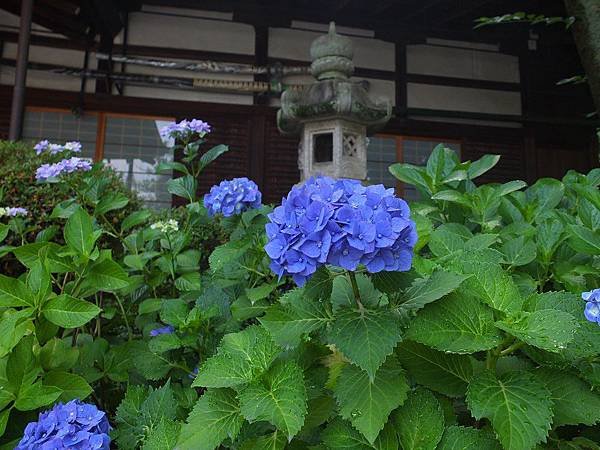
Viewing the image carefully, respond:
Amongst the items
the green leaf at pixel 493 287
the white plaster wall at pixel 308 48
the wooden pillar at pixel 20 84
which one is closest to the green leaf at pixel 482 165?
the green leaf at pixel 493 287

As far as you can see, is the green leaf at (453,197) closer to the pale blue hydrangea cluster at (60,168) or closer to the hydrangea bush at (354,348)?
the hydrangea bush at (354,348)

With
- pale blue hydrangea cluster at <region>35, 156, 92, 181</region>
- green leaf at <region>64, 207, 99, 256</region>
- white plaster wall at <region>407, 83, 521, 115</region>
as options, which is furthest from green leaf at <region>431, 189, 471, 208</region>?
white plaster wall at <region>407, 83, 521, 115</region>

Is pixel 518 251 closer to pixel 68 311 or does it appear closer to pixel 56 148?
pixel 68 311

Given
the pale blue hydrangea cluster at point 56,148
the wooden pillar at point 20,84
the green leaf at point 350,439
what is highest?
the wooden pillar at point 20,84

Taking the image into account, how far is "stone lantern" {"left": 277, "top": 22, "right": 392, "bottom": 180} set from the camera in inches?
128

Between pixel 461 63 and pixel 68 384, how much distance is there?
738 centimetres

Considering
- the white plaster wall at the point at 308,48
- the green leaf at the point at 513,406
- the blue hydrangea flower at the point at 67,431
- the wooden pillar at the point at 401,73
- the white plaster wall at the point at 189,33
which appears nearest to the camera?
the green leaf at the point at 513,406

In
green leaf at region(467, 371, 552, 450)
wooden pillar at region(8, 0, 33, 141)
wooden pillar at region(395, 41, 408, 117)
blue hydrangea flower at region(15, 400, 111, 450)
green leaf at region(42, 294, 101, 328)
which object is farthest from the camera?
wooden pillar at region(395, 41, 408, 117)

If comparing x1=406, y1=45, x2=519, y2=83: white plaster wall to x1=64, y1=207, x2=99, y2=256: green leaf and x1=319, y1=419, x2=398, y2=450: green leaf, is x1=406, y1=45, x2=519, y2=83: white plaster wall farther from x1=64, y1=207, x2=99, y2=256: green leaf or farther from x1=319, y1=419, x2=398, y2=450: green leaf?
x1=319, y1=419, x2=398, y2=450: green leaf

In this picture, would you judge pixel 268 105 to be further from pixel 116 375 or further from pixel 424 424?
pixel 424 424

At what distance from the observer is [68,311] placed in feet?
4.01

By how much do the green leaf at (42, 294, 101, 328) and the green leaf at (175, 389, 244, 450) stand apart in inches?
15.9

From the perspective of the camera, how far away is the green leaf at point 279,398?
83cm

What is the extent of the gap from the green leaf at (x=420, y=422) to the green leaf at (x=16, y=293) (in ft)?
3.02
